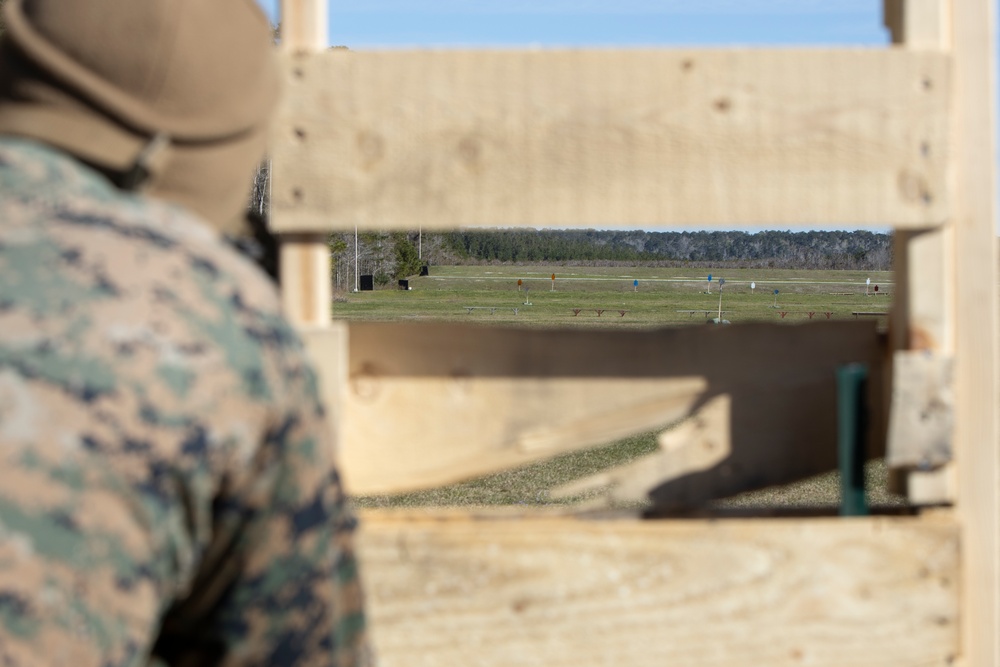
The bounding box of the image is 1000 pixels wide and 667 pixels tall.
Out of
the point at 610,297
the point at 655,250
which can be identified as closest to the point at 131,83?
the point at 610,297

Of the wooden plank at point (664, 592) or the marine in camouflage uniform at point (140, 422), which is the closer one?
the marine in camouflage uniform at point (140, 422)

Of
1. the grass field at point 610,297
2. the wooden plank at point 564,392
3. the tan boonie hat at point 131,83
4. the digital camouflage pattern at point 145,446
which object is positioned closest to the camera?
the digital camouflage pattern at point 145,446

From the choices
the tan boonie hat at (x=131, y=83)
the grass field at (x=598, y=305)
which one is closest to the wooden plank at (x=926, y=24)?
the tan boonie hat at (x=131, y=83)

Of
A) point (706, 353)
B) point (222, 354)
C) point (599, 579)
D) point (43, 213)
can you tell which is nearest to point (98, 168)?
point (43, 213)

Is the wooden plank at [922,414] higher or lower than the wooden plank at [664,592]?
higher

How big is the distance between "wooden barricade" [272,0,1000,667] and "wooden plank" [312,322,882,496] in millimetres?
138

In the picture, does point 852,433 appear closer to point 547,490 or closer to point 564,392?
point 564,392

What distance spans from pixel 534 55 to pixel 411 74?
19 centimetres

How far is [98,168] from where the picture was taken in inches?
40.9

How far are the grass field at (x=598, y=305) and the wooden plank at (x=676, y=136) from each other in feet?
17.4

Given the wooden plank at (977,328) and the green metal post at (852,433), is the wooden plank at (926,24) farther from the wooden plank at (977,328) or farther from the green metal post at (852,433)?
the green metal post at (852,433)

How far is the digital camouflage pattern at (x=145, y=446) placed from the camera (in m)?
0.81

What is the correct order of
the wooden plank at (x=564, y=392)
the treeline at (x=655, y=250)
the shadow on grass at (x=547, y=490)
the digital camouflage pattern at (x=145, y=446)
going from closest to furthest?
1. the digital camouflage pattern at (x=145, y=446)
2. the wooden plank at (x=564, y=392)
3. the shadow on grass at (x=547, y=490)
4. the treeline at (x=655, y=250)

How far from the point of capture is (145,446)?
84 cm
